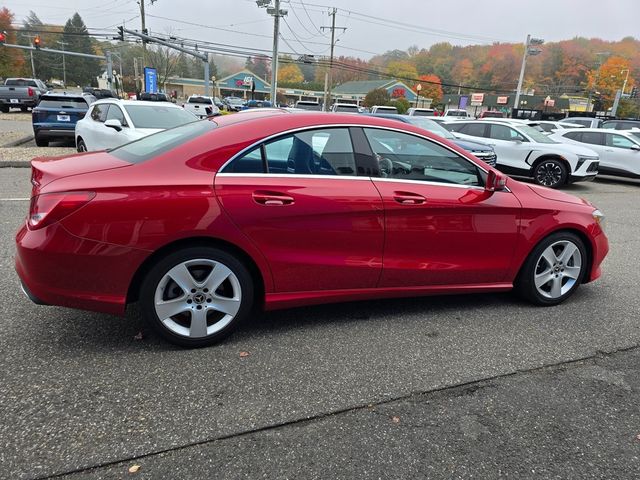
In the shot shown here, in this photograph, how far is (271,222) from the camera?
3090 mm

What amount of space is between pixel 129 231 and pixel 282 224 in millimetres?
933

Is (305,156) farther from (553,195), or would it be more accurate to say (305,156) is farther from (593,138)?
(593,138)

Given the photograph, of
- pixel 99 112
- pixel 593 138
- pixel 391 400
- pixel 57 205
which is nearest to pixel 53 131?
pixel 99 112

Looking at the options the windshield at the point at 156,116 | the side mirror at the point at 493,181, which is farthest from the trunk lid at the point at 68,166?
the windshield at the point at 156,116

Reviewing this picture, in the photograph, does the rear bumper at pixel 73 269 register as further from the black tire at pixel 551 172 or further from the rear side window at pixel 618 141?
the rear side window at pixel 618 141

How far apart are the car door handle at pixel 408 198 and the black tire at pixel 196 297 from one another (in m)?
1.18

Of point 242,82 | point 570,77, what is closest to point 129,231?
point 570,77

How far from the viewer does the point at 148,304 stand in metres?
2.98

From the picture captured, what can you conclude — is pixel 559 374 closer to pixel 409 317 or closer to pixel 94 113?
pixel 409 317

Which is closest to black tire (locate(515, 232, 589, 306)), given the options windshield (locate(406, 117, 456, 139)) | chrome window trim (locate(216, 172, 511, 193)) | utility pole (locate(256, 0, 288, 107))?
chrome window trim (locate(216, 172, 511, 193))

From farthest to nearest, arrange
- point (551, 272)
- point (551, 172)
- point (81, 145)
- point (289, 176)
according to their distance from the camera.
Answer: point (551, 172)
point (81, 145)
point (551, 272)
point (289, 176)

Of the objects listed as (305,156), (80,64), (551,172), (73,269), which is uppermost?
(80,64)

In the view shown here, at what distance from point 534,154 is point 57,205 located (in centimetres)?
1179

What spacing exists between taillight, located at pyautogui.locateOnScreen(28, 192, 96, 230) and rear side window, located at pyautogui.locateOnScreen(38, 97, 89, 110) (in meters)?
12.3
